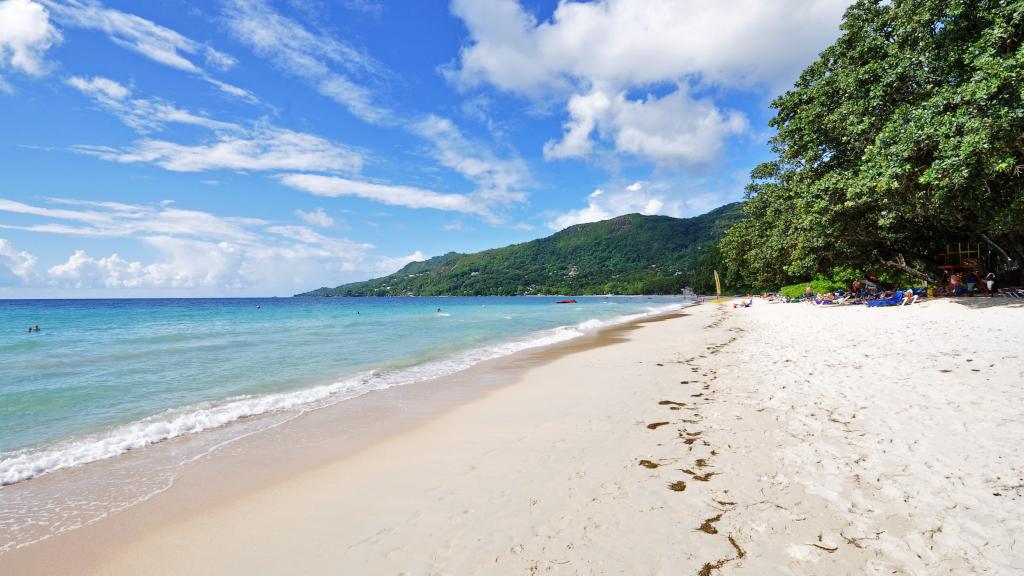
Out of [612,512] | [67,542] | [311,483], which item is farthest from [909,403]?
Answer: [67,542]

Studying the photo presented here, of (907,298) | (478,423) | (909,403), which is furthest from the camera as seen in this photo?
(907,298)

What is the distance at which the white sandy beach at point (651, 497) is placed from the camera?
317 centimetres

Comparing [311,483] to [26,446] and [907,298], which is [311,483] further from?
[907,298]

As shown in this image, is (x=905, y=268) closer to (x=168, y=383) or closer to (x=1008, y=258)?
(x=1008, y=258)

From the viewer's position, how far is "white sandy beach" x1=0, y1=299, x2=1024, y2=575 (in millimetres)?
3172

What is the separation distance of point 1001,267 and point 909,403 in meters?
27.9

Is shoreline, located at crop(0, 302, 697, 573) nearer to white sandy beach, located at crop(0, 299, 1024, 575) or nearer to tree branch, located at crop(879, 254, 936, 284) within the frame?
white sandy beach, located at crop(0, 299, 1024, 575)

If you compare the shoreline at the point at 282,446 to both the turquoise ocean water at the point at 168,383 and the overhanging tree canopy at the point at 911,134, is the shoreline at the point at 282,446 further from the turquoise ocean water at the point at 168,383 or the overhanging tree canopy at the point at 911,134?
the overhanging tree canopy at the point at 911,134

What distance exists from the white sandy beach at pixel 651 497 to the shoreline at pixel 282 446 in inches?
3.3

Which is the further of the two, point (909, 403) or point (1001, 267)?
point (1001, 267)

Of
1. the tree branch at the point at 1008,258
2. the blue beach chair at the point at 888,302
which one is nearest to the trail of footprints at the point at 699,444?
the blue beach chair at the point at 888,302

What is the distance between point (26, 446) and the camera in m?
6.82

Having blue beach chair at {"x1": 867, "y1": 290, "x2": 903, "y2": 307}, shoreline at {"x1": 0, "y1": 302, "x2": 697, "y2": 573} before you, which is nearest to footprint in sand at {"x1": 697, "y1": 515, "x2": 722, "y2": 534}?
shoreline at {"x1": 0, "y1": 302, "x2": 697, "y2": 573}

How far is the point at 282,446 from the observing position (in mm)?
6578
